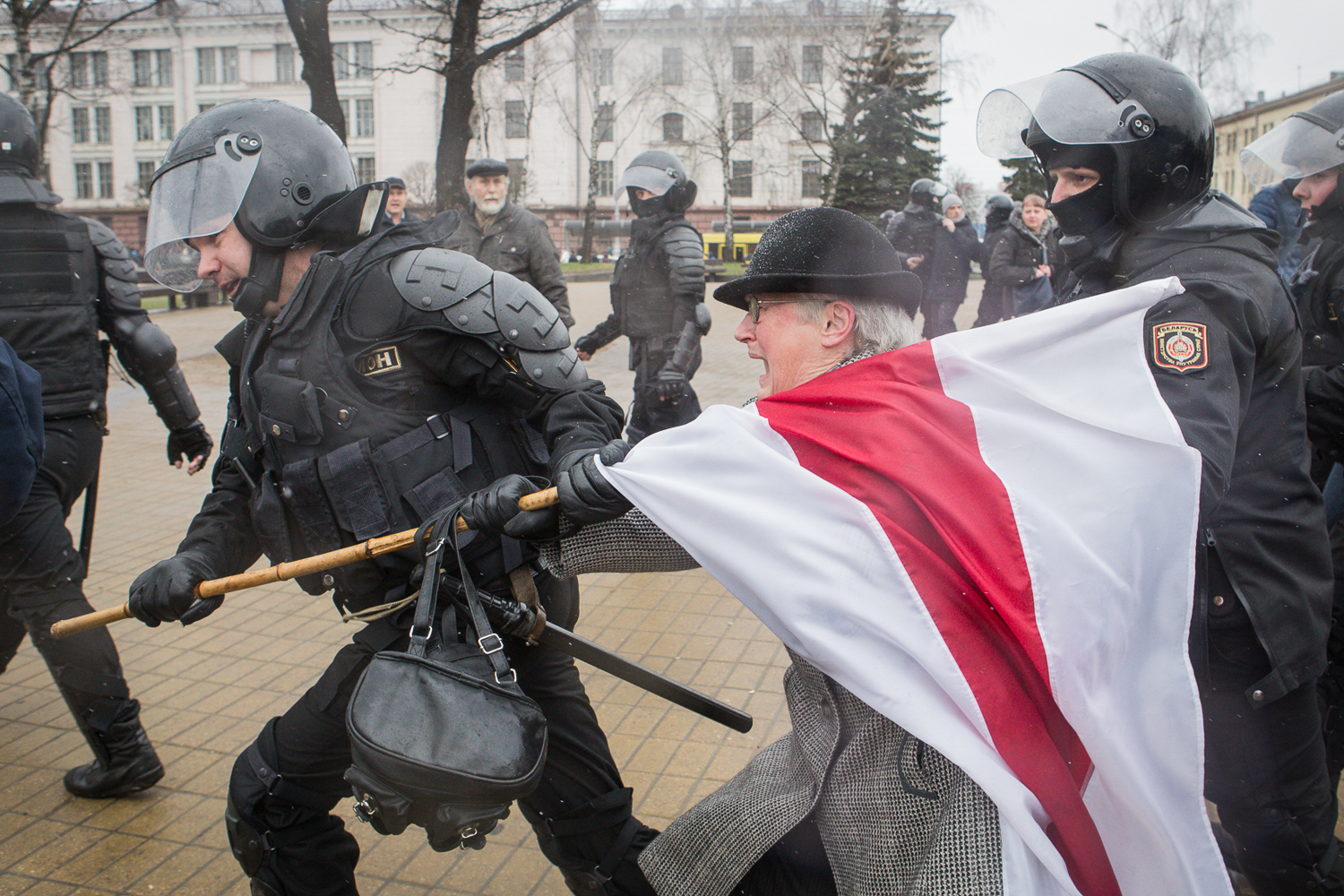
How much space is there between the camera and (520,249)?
24.0 ft

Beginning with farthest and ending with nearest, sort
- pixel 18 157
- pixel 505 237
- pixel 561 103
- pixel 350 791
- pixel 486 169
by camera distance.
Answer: pixel 561 103 → pixel 486 169 → pixel 505 237 → pixel 18 157 → pixel 350 791

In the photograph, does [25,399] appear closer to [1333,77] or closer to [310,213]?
[310,213]

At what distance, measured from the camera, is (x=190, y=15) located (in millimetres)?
54688

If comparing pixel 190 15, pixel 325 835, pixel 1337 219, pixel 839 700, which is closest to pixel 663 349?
pixel 1337 219

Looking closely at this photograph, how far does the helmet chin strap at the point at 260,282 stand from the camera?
8.55 feet

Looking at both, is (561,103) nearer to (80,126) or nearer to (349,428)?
(80,126)

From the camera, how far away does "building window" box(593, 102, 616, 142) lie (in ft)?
160

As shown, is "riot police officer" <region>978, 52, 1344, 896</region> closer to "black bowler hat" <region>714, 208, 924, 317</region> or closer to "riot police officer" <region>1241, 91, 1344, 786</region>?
"black bowler hat" <region>714, 208, 924, 317</region>

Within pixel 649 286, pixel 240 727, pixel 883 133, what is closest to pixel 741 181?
pixel 883 133

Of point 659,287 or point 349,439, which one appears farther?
point 659,287

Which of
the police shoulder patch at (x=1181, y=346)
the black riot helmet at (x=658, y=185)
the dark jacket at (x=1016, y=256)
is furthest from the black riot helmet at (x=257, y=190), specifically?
the dark jacket at (x=1016, y=256)

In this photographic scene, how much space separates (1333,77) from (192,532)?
5151 cm

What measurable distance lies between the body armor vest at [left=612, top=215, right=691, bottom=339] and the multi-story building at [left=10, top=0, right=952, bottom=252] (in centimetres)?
3786

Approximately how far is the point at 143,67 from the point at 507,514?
67960mm
